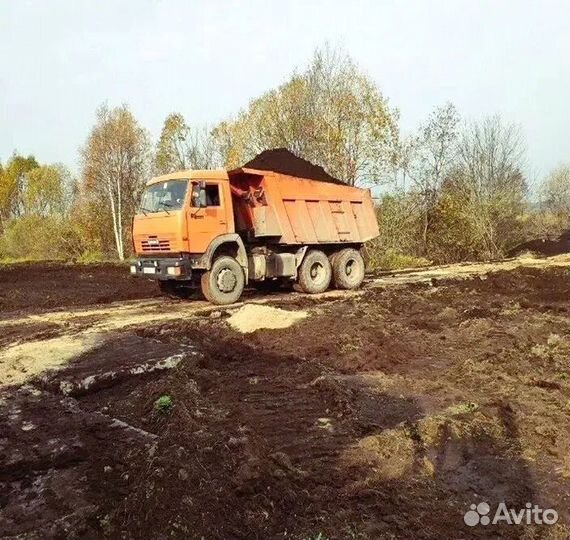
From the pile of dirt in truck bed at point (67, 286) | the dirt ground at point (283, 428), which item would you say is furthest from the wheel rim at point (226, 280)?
the pile of dirt in truck bed at point (67, 286)

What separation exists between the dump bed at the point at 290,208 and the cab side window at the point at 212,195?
29.1 inches

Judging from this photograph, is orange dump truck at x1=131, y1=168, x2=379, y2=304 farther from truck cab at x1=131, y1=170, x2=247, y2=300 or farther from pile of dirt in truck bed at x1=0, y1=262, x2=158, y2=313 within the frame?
pile of dirt in truck bed at x1=0, y1=262, x2=158, y2=313

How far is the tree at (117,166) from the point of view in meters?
29.9

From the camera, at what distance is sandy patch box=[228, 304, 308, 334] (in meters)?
8.75

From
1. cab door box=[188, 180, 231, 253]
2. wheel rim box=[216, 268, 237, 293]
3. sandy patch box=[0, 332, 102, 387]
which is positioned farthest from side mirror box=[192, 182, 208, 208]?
sandy patch box=[0, 332, 102, 387]

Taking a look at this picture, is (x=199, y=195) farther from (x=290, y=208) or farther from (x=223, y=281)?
(x=290, y=208)

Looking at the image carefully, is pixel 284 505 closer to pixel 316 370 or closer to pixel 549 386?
pixel 316 370

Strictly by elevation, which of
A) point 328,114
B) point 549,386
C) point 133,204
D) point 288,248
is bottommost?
point 549,386

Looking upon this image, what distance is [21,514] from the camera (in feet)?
10.8

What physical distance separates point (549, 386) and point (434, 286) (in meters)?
8.46

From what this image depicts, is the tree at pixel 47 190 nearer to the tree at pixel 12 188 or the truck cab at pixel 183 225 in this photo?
the tree at pixel 12 188

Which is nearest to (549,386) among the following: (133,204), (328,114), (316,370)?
(316,370)

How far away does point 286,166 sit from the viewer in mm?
13055

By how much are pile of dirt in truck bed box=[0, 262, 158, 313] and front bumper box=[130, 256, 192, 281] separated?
2.27 m
